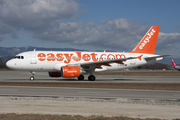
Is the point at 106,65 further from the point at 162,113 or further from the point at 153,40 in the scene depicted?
the point at 162,113

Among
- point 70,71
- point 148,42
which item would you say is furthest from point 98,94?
point 148,42

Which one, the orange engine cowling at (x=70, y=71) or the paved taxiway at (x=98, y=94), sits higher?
the orange engine cowling at (x=70, y=71)

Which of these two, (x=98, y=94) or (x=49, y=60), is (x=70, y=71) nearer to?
(x=49, y=60)

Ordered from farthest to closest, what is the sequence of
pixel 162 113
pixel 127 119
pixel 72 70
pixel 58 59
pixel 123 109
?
pixel 58 59, pixel 72 70, pixel 123 109, pixel 162 113, pixel 127 119

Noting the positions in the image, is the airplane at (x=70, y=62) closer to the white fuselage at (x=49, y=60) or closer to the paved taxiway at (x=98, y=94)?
the white fuselage at (x=49, y=60)

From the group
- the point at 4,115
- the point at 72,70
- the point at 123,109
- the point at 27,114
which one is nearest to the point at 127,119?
the point at 123,109

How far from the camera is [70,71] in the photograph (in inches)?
1155

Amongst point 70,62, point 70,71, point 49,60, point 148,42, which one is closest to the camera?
point 70,71

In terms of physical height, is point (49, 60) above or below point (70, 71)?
above

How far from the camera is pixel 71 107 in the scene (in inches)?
416

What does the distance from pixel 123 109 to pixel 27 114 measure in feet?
14.0

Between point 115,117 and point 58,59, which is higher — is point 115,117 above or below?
below

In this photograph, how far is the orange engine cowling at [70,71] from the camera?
95.6 feet

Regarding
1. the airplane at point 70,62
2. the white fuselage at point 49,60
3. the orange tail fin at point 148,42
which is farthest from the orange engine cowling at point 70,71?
the orange tail fin at point 148,42
